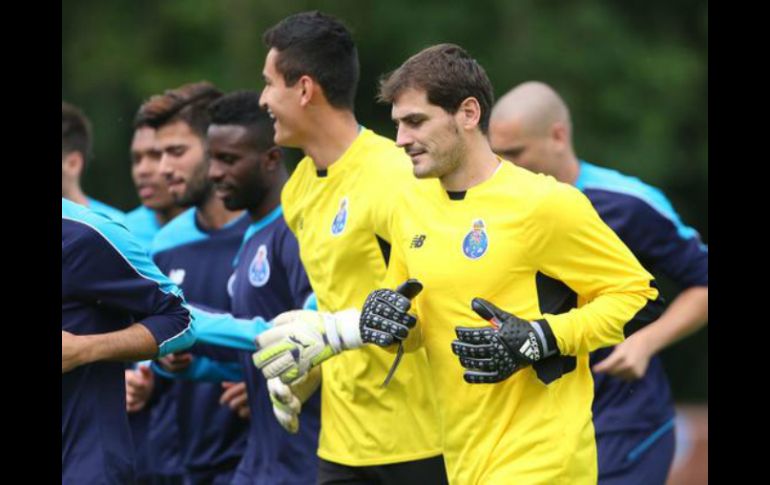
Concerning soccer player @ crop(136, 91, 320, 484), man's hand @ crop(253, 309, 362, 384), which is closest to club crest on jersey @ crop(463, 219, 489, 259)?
man's hand @ crop(253, 309, 362, 384)

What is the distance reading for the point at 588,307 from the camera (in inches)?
229

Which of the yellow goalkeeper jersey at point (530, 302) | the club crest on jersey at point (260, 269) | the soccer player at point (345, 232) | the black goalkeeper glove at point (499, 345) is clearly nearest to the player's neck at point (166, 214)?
the club crest on jersey at point (260, 269)

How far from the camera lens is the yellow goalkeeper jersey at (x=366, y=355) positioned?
6.72 metres

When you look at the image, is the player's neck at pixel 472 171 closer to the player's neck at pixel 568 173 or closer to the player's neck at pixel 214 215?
the player's neck at pixel 568 173

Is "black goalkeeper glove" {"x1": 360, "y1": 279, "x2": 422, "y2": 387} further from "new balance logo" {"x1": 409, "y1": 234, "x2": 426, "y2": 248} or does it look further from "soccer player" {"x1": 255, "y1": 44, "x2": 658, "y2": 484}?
"new balance logo" {"x1": 409, "y1": 234, "x2": 426, "y2": 248}

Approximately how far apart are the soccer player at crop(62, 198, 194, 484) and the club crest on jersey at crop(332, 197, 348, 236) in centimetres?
87

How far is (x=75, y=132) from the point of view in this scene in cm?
974

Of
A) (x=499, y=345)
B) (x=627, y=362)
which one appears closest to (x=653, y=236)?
(x=627, y=362)

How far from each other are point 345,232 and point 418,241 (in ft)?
2.22

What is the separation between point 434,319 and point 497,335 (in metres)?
0.49

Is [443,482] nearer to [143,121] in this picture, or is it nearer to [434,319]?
[434,319]

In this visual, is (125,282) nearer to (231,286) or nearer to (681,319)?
(231,286)
